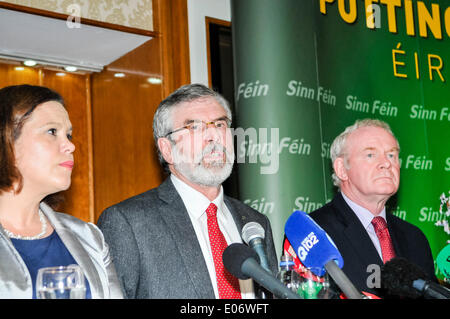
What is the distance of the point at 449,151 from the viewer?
16.4ft

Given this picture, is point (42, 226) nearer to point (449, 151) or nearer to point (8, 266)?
point (8, 266)

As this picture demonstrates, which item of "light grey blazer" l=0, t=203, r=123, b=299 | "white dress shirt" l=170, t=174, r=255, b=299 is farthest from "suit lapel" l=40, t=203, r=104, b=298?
"white dress shirt" l=170, t=174, r=255, b=299

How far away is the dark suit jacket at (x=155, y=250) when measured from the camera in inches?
87.7

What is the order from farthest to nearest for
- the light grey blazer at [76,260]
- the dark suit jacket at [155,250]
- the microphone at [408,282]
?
the dark suit jacket at [155,250] → the light grey blazer at [76,260] → the microphone at [408,282]

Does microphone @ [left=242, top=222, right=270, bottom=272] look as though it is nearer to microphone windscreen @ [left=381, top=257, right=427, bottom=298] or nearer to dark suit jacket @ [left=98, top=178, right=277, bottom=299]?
microphone windscreen @ [left=381, top=257, right=427, bottom=298]

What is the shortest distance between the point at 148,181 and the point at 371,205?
6.30 ft

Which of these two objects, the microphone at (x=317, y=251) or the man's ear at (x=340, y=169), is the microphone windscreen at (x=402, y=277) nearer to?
the microphone at (x=317, y=251)

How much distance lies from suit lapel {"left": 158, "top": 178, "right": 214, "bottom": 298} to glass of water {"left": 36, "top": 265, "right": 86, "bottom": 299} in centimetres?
89

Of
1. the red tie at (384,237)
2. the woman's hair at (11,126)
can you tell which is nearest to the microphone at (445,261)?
the red tie at (384,237)

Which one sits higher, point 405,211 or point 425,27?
point 425,27

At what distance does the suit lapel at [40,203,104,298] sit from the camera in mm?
1890

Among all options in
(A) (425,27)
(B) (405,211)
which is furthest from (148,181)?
(A) (425,27)

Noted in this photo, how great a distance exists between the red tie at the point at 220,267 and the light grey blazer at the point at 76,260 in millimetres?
454

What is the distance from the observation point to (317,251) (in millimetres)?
1562
